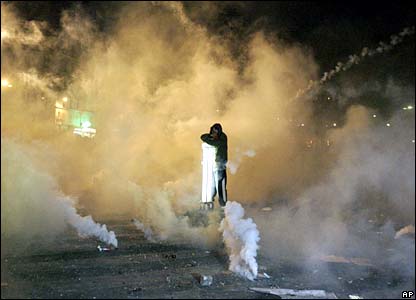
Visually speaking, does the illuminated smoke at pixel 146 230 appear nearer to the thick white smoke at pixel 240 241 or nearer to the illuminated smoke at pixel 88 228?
the illuminated smoke at pixel 88 228

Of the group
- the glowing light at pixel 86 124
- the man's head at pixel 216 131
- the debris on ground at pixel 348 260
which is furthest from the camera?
the glowing light at pixel 86 124

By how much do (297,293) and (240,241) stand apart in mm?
1277

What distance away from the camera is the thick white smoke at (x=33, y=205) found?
6.43 metres

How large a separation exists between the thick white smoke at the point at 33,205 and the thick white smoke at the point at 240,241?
6.75 feet

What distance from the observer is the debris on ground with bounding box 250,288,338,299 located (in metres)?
4.83

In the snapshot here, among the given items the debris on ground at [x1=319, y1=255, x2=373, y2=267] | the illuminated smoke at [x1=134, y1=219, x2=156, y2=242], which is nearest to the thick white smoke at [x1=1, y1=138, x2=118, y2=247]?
the illuminated smoke at [x1=134, y1=219, x2=156, y2=242]

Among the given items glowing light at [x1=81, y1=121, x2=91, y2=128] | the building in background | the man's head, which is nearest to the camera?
the man's head

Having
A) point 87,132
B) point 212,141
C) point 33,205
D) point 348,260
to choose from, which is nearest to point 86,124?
point 87,132

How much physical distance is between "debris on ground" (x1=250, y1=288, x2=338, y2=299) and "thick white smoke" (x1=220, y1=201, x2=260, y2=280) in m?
0.44

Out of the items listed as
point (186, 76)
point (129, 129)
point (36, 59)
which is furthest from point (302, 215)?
point (36, 59)

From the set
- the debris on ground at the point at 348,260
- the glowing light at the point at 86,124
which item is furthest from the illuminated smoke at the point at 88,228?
the glowing light at the point at 86,124

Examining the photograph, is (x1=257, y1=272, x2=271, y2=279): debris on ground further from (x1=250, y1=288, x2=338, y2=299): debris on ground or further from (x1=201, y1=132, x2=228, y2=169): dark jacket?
(x1=201, y1=132, x2=228, y2=169): dark jacket

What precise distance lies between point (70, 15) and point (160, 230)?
591 centimetres

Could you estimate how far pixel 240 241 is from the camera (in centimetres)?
597
